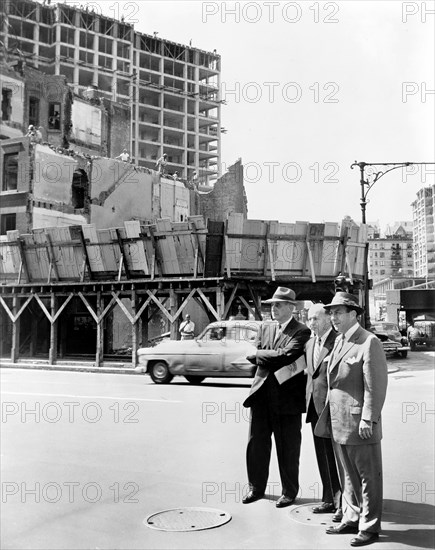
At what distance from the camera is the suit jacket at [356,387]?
15.1ft

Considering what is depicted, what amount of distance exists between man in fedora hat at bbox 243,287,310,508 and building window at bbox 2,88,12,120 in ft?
134

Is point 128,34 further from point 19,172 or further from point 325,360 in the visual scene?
point 325,360

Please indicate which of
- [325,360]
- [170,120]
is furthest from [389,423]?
[170,120]

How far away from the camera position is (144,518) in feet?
18.0

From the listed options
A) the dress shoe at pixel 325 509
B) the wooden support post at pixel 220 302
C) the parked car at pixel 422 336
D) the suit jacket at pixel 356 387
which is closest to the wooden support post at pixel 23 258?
the wooden support post at pixel 220 302

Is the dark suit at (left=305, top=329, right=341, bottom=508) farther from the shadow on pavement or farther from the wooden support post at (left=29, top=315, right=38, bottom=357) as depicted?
the wooden support post at (left=29, top=315, right=38, bottom=357)

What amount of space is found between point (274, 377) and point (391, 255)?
20.3 metres

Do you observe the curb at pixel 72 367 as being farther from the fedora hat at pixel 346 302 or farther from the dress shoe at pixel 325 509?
the fedora hat at pixel 346 302

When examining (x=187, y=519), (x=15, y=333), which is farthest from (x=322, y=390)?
(x=15, y=333)

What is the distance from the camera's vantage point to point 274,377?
5789 millimetres

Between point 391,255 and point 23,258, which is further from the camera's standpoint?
point 23,258

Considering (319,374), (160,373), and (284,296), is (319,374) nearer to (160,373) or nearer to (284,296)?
(284,296)

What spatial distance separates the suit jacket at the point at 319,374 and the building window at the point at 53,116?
43339 millimetres

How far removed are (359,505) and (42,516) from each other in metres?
2.84
